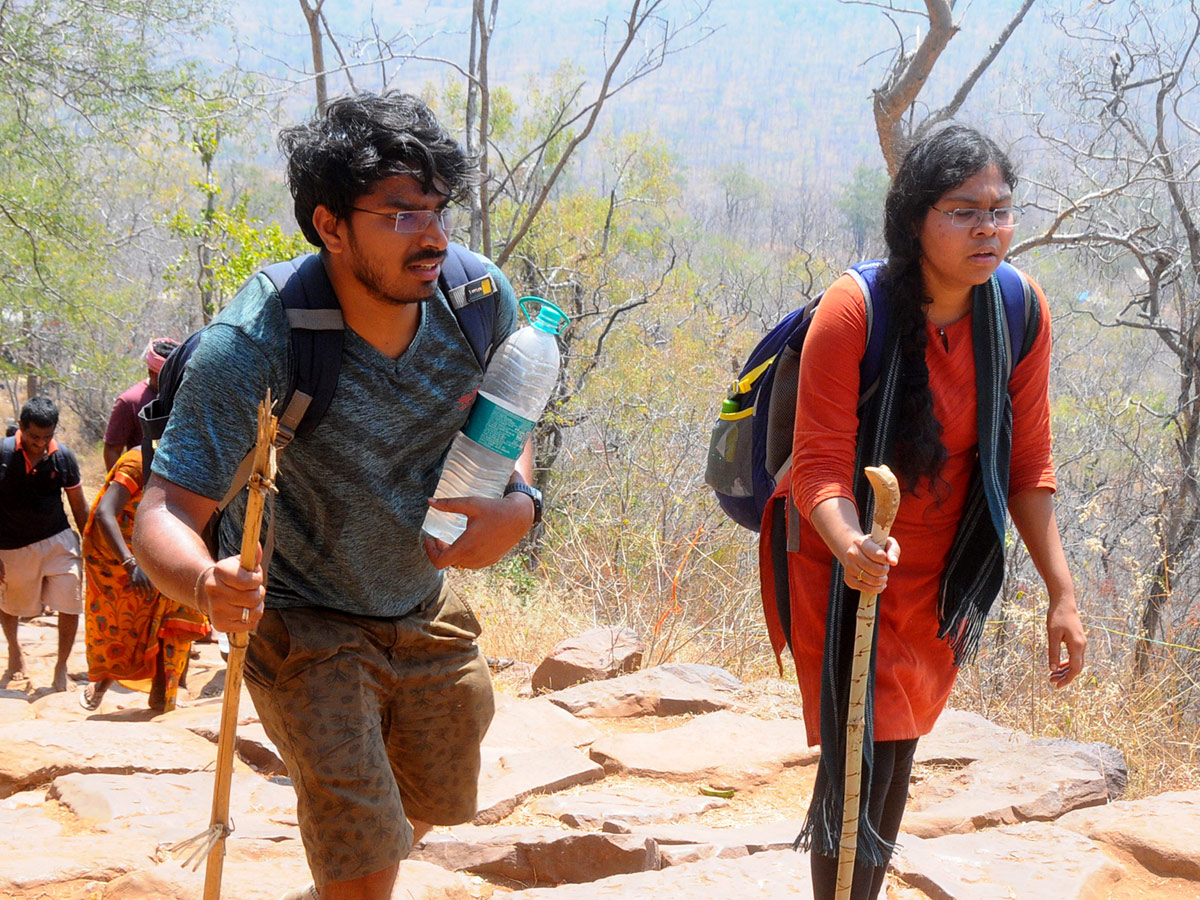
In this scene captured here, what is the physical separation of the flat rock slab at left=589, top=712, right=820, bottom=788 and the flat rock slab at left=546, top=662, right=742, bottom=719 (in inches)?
16.3

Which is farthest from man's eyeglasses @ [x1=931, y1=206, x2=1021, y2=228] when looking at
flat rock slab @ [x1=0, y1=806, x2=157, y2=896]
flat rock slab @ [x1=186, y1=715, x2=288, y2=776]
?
flat rock slab @ [x1=186, y1=715, x2=288, y2=776]

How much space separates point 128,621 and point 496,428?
473 cm

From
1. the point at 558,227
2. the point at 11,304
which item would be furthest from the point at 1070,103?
the point at 11,304

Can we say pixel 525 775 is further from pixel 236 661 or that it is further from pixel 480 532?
pixel 236 661

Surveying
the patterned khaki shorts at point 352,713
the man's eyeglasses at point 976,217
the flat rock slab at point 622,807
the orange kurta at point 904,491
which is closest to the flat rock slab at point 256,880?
the flat rock slab at point 622,807

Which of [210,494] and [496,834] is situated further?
[496,834]

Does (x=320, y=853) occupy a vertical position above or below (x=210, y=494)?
below

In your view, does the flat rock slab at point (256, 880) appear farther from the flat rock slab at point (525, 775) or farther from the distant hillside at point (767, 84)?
the distant hillside at point (767, 84)

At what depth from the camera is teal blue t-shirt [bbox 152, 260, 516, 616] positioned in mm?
2102

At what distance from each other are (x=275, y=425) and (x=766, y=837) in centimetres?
246

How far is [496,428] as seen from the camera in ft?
7.79

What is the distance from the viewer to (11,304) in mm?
13109

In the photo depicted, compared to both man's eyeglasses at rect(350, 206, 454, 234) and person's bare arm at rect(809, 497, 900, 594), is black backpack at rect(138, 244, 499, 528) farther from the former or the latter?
person's bare arm at rect(809, 497, 900, 594)

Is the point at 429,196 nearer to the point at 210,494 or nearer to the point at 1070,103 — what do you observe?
the point at 210,494
